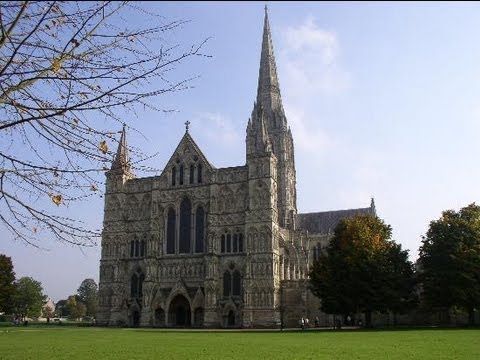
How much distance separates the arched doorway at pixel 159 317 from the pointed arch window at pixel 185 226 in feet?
21.6

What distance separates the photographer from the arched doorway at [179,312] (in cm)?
5366

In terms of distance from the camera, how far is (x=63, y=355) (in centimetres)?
1711

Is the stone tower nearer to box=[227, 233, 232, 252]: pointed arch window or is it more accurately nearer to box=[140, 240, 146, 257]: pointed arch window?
box=[227, 233, 232, 252]: pointed arch window

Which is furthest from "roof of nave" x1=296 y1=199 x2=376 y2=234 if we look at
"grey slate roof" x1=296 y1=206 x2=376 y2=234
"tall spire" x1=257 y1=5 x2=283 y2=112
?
"tall spire" x1=257 y1=5 x2=283 y2=112

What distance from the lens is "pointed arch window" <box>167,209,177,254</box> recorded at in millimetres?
55778

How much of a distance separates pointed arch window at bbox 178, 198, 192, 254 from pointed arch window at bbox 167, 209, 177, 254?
34.1 inches

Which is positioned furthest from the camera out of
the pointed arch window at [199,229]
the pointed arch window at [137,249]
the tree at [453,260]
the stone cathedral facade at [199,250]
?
the pointed arch window at [137,249]

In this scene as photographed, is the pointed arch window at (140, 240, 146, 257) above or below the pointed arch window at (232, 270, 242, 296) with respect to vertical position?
above

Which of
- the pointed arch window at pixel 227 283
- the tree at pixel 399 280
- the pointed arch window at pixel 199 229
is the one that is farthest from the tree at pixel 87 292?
the tree at pixel 399 280

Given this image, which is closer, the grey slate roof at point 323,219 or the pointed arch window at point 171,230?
the pointed arch window at point 171,230

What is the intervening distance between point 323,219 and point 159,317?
3775cm

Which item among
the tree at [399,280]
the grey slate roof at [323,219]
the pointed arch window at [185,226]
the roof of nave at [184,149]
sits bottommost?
the tree at [399,280]

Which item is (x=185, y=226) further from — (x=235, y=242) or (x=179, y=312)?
(x=179, y=312)

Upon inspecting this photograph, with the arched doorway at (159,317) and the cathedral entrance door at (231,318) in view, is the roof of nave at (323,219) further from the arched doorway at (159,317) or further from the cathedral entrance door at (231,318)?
the arched doorway at (159,317)
